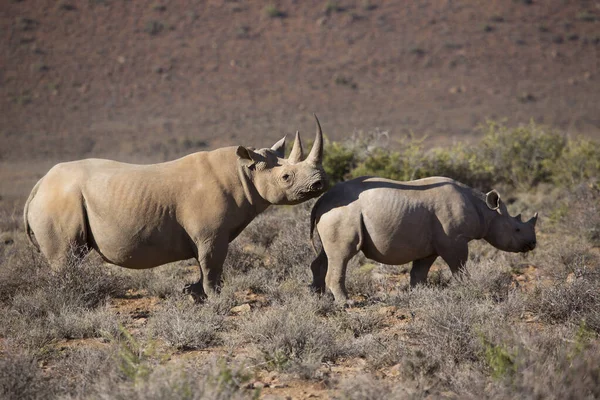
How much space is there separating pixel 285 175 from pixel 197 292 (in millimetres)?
1649

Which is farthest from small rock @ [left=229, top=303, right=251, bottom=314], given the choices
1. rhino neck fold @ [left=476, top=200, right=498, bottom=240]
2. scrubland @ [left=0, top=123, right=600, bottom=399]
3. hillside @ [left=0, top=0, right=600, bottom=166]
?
hillside @ [left=0, top=0, right=600, bottom=166]

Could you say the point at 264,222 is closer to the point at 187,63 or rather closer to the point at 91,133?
the point at 91,133

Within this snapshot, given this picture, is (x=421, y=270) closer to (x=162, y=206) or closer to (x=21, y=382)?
(x=162, y=206)

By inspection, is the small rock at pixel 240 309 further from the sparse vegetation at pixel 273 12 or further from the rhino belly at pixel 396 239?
the sparse vegetation at pixel 273 12

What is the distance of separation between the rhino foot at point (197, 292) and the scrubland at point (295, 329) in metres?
0.14

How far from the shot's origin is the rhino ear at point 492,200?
8281 mm

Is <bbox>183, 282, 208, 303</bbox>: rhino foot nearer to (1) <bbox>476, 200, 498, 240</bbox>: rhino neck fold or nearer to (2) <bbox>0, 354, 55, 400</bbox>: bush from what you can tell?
(2) <bbox>0, 354, 55, 400</bbox>: bush

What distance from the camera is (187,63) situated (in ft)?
135

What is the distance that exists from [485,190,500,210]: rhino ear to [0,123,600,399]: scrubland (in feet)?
2.48

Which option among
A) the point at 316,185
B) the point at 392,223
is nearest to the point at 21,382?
the point at 316,185

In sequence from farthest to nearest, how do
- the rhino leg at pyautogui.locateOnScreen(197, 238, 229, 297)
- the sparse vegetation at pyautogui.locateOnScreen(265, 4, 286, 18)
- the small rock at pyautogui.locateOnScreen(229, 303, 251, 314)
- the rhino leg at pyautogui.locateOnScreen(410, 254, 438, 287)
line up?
1. the sparse vegetation at pyautogui.locateOnScreen(265, 4, 286, 18)
2. the rhino leg at pyautogui.locateOnScreen(410, 254, 438, 287)
3. the small rock at pyautogui.locateOnScreen(229, 303, 251, 314)
4. the rhino leg at pyautogui.locateOnScreen(197, 238, 229, 297)

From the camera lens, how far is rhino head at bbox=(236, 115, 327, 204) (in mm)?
7656

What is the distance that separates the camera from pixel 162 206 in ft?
24.9

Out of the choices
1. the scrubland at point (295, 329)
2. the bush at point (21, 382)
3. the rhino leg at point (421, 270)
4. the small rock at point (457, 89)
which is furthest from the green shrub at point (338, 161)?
the small rock at point (457, 89)
